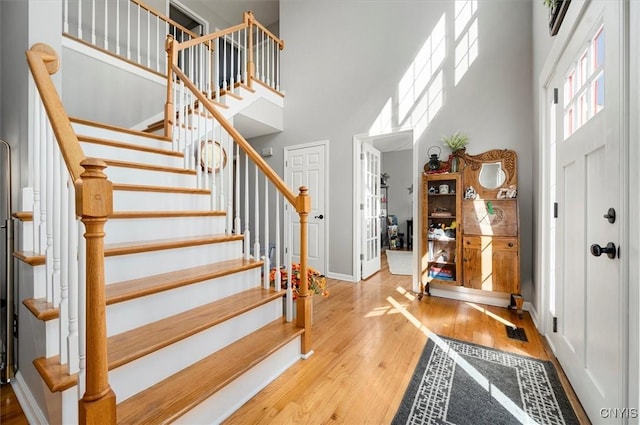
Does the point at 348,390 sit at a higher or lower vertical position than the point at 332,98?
lower

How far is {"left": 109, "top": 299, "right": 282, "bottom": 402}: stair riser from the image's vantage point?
116 cm

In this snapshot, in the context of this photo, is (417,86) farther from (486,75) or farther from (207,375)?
(207,375)

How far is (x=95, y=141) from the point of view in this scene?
2.10 metres

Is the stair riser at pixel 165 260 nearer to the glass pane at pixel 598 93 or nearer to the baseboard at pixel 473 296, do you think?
the glass pane at pixel 598 93

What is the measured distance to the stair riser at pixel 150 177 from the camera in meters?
2.07

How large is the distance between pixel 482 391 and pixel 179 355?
1.65m

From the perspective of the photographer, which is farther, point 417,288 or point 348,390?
point 417,288

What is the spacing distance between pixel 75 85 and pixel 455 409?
14.8 ft

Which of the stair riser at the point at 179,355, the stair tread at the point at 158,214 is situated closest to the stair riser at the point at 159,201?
the stair tread at the point at 158,214

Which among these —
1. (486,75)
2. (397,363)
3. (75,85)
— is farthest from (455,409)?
(75,85)

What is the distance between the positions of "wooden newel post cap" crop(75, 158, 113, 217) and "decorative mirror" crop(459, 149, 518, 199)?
3.10 m

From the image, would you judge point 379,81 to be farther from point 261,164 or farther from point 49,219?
point 49,219

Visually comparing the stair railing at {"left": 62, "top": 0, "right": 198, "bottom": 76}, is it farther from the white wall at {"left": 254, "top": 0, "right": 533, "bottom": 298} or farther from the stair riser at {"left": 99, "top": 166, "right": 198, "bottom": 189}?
the stair riser at {"left": 99, "top": 166, "right": 198, "bottom": 189}

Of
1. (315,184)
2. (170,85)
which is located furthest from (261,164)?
(315,184)
